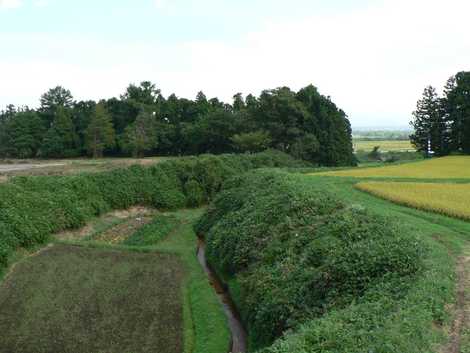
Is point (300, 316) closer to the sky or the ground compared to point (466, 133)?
closer to the ground

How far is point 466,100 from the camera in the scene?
40.6 metres

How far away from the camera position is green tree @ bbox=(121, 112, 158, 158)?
46688 millimetres

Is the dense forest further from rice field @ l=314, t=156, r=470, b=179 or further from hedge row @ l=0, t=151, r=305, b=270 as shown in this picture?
rice field @ l=314, t=156, r=470, b=179

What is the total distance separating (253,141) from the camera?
42062 mm

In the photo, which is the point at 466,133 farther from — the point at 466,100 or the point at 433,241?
the point at 433,241

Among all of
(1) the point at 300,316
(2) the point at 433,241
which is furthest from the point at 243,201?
(1) the point at 300,316

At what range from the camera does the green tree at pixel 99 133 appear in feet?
154

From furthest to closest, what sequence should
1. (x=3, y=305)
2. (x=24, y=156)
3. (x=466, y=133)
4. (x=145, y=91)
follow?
(x=145, y=91) → (x=24, y=156) → (x=466, y=133) → (x=3, y=305)

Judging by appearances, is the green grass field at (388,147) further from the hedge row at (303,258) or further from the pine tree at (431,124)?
the hedge row at (303,258)

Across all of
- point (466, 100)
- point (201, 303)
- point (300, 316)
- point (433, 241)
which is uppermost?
point (466, 100)

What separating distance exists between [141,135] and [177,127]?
558cm

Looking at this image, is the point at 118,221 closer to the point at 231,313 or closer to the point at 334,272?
the point at 231,313

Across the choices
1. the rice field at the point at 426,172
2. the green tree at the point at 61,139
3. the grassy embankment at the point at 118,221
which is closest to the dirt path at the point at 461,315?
the grassy embankment at the point at 118,221

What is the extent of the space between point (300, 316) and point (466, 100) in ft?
127
